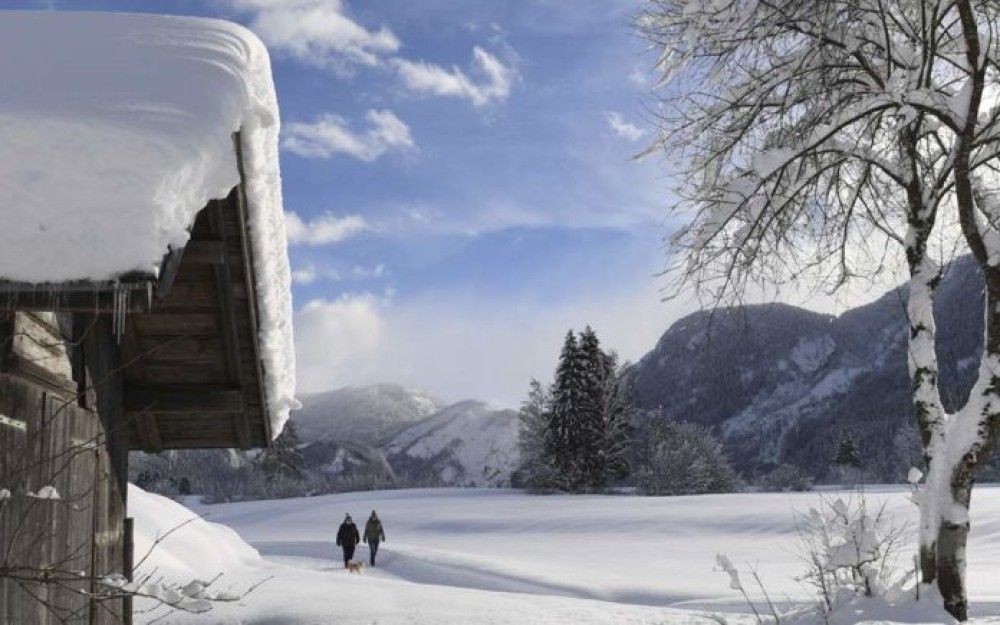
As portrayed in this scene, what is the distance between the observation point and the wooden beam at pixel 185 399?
6266 millimetres

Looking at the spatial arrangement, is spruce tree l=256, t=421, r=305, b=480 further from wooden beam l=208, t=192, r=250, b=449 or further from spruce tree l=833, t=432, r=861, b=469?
wooden beam l=208, t=192, r=250, b=449

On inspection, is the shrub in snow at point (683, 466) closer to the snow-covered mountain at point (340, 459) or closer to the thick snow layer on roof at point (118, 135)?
the snow-covered mountain at point (340, 459)

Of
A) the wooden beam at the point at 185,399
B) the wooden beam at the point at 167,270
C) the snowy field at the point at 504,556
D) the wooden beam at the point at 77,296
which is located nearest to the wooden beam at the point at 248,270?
the wooden beam at the point at 185,399

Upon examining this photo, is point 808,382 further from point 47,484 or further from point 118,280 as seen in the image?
point 118,280

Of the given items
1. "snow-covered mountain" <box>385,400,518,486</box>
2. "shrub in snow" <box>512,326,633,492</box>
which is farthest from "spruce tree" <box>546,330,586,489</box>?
"snow-covered mountain" <box>385,400,518,486</box>

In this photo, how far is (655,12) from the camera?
10305 millimetres

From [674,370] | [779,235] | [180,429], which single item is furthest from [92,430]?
[674,370]

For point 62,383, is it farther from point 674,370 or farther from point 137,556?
point 674,370

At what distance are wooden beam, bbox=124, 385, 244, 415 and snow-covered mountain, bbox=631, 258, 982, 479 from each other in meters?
63.7

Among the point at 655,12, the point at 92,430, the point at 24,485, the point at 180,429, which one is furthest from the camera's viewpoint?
the point at 655,12

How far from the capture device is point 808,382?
117938 millimetres

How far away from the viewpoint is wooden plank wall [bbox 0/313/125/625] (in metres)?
4.38

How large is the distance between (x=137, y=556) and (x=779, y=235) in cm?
1069

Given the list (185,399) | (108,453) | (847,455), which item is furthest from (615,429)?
(108,453)
